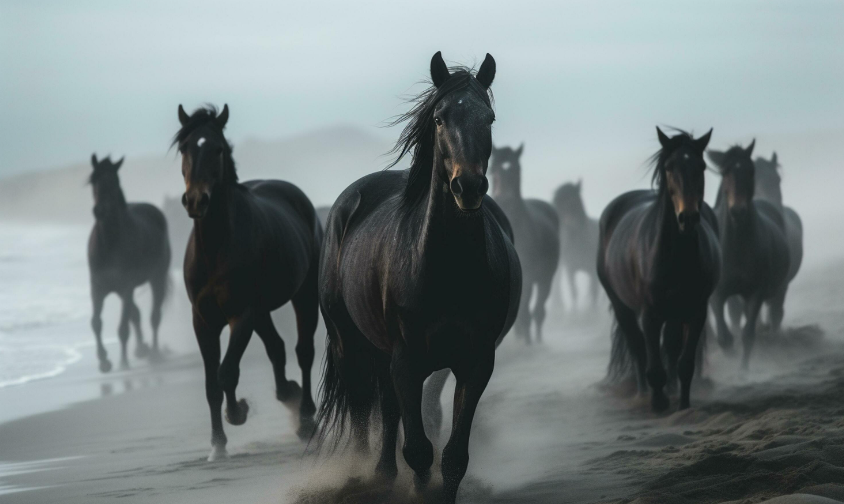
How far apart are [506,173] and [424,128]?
44.1ft

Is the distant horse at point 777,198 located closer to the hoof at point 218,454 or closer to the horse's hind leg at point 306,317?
the horse's hind leg at point 306,317

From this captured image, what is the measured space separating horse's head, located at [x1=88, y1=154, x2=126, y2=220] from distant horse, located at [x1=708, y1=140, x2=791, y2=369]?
8.78 metres

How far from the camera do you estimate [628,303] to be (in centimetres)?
995

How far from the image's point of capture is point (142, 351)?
57.3ft

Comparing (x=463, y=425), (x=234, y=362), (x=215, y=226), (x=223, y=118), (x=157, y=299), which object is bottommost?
(x=463, y=425)

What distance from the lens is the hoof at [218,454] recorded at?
7.80 metres

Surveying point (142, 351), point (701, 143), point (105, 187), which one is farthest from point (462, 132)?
point (142, 351)

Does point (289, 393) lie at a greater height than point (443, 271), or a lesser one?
lesser

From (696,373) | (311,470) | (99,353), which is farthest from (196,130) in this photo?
(99,353)

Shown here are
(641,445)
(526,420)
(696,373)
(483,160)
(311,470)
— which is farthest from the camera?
(696,373)

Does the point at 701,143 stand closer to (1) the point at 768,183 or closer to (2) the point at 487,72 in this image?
(2) the point at 487,72

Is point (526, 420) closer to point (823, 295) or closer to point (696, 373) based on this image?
point (696, 373)

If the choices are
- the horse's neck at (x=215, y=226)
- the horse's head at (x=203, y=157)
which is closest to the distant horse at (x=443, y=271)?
the horse's head at (x=203, y=157)

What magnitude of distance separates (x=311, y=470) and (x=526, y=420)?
299 centimetres
